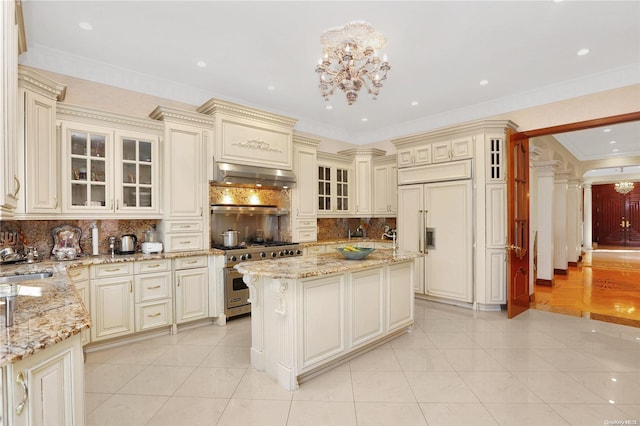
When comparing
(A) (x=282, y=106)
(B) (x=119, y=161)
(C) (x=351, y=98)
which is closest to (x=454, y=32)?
(C) (x=351, y=98)

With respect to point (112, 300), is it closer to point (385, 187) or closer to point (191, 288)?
point (191, 288)

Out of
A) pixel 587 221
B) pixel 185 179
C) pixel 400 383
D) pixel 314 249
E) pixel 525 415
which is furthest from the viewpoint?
pixel 587 221

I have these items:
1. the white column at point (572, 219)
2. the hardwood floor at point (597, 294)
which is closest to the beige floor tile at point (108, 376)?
the hardwood floor at point (597, 294)

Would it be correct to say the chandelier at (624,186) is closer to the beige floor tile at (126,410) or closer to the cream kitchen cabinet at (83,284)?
the beige floor tile at (126,410)

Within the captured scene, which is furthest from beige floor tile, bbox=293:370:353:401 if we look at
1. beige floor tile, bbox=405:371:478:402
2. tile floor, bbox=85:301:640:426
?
beige floor tile, bbox=405:371:478:402

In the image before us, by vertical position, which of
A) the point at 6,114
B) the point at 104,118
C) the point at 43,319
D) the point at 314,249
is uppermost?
the point at 104,118

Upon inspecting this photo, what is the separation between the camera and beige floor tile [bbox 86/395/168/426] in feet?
6.93

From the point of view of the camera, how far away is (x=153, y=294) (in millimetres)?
3529

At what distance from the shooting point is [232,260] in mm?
4047

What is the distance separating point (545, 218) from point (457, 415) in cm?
558

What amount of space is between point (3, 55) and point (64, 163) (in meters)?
2.15

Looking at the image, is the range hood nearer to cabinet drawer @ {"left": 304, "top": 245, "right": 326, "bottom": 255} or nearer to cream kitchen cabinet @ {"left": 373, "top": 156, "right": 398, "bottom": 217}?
cabinet drawer @ {"left": 304, "top": 245, "right": 326, "bottom": 255}

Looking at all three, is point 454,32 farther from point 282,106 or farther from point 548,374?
point 548,374

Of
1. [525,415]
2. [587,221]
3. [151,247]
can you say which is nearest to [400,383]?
[525,415]
